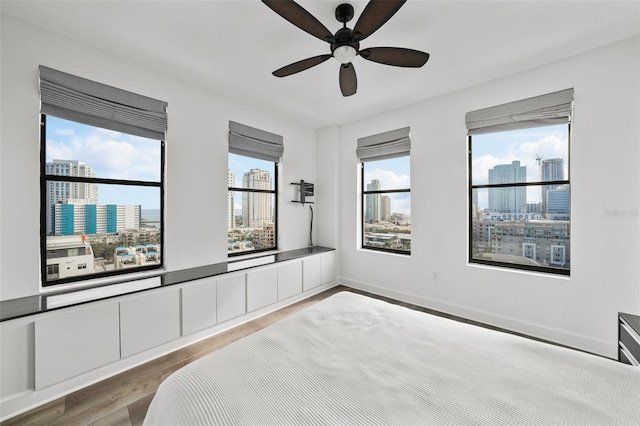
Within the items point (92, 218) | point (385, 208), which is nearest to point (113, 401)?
point (92, 218)

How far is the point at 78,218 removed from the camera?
7.86ft

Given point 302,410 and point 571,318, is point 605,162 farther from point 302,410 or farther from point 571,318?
point 302,410

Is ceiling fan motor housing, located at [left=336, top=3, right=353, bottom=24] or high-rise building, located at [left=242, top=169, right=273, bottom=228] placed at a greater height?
ceiling fan motor housing, located at [left=336, top=3, right=353, bottom=24]

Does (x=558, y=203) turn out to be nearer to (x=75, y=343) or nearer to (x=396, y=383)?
(x=396, y=383)

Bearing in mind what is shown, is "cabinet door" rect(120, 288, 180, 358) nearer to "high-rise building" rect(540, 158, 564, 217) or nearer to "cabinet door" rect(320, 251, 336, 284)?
"cabinet door" rect(320, 251, 336, 284)

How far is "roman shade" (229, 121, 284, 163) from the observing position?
3.48 metres

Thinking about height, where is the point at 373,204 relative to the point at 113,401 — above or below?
above

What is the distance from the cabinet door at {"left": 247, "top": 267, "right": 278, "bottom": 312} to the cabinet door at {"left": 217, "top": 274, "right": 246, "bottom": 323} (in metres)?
0.09

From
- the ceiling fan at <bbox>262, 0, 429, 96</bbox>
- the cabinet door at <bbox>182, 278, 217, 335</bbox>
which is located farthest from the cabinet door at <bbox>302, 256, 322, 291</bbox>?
the ceiling fan at <bbox>262, 0, 429, 96</bbox>

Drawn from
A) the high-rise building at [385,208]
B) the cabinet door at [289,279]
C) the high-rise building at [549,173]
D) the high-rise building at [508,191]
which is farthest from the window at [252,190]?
the high-rise building at [549,173]

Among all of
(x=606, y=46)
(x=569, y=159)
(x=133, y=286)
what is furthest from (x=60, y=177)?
(x=606, y=46)

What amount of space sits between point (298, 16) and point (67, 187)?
2.42 meters

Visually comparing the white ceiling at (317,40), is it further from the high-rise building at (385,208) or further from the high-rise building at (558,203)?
the high-rise building at (385,208)

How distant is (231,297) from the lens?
116 inches
